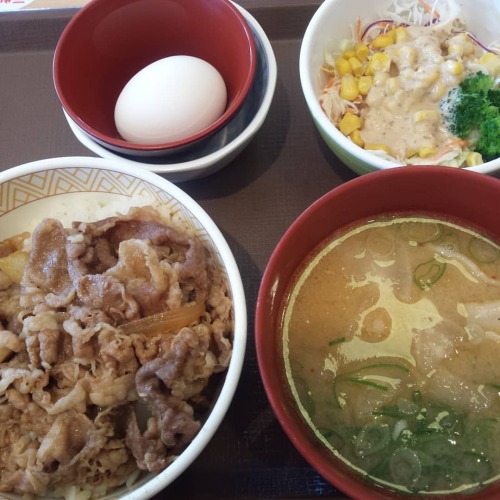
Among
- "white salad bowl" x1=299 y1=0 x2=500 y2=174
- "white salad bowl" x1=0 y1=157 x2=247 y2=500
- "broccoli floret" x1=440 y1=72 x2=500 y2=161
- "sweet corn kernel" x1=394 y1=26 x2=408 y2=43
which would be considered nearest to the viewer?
"white salad bowl" x1=0 y1=157 x2=247 y2=500

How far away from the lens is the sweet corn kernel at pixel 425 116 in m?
1.97

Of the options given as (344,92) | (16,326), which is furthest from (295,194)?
(16,326)

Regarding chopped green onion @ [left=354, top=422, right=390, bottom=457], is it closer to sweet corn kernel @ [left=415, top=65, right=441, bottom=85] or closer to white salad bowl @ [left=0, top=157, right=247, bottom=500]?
white salad bowl @ [left=0, top=157, right=247, bottom=500]

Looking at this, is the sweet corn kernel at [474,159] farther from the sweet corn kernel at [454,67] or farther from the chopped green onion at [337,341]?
the chopped green onion at [337,341]

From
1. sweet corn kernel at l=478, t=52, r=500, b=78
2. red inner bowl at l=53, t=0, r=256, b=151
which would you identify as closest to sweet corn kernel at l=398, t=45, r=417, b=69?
sweet corn kernel at l=478, t=52, r=500, b=78

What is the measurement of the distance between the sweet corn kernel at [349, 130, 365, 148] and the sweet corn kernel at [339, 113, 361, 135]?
12mm

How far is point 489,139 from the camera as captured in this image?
1.89m

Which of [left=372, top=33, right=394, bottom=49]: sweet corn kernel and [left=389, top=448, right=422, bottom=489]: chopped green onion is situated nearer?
[left=389, top=448, right=422, bottom=489]: chopped green onion

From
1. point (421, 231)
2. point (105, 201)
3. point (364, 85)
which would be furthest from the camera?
point (364, 85)

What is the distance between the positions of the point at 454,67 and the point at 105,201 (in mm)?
1414

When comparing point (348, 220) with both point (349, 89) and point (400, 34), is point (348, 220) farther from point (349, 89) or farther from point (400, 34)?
point (400, 34)

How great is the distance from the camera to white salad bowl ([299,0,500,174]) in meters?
1.78

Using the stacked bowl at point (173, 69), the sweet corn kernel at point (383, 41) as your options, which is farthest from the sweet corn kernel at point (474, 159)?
the stacked bowl at point (173, 69)

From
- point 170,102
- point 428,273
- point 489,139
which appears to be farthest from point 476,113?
point 170,102
